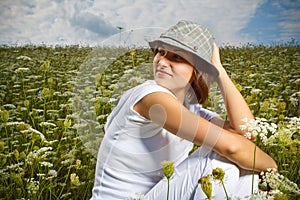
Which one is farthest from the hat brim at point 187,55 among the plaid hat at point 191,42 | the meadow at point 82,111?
the meadow at point 82,111

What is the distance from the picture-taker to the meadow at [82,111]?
1.27 metres

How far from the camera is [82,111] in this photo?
1563mm

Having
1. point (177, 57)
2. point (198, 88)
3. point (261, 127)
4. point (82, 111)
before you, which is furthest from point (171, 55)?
point (82, 111)

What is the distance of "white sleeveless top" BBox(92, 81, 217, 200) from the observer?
1055 millimetres

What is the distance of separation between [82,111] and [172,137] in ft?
1.69

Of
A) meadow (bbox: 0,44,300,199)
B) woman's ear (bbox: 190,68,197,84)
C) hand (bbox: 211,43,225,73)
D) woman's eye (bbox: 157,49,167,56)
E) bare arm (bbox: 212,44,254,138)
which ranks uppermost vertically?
woman's eye (bbox: 157,49,167,56)

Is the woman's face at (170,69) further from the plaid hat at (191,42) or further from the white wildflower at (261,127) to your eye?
the white wildflower at (261,127)

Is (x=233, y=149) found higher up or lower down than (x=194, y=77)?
lower down

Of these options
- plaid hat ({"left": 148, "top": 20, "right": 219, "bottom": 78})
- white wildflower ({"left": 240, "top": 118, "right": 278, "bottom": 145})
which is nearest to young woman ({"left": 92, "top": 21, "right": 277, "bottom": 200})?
plaid hat ({"left": 148, "top": 20, "right": 219, "bottom": 78})

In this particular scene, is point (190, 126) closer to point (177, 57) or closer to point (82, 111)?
point (177, 57)

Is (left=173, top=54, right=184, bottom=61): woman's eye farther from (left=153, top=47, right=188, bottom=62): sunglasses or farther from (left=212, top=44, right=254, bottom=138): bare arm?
(left=212, top=44, right=254, bottom=138): bare arm

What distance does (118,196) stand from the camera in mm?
1112

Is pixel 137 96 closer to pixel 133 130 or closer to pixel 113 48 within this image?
pixel 133 130

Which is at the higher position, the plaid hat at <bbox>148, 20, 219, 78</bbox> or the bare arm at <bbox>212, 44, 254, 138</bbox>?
the plaid hat at <bbox>148, 20, 219, 78</bbox>
